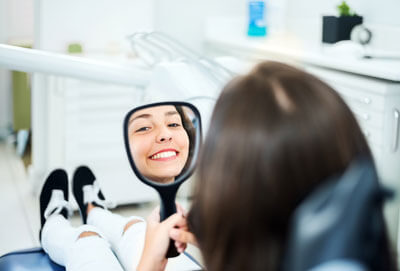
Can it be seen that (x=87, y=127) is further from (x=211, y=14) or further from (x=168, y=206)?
(x=168, y=206)

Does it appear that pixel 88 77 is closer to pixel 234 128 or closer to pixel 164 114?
pixel 164 114

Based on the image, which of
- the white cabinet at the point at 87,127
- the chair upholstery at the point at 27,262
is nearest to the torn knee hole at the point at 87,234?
the chair upholstery at the point at 27,262

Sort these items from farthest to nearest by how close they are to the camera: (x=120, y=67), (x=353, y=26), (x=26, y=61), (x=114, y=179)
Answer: (x=114, y=179) < (x=353, y=26) < (x=120, y=67) < (x=26, y=61)

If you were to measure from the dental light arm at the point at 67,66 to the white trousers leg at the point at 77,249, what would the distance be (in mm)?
297

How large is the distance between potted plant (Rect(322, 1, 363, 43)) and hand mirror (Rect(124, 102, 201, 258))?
1.83m

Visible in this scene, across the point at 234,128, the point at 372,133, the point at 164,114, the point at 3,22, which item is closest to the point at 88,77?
the point at 164,114

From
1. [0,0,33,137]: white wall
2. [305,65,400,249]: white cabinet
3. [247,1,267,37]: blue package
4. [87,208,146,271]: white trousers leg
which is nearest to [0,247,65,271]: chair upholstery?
[87,208,146,271]: white trousers leg

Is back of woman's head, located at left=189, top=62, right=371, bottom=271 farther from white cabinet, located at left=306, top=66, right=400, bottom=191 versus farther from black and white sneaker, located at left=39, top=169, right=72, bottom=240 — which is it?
white cabinet, located at left=306, top=66, right=400, bottom=191

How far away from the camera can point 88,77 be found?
32.5 inches

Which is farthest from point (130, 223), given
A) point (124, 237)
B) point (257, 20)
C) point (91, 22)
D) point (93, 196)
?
point (257, 20)

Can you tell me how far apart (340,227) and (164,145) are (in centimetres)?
31

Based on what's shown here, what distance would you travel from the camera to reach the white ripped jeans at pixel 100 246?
0.86 meters

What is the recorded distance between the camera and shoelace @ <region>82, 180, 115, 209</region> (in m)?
1.31

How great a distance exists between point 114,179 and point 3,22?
170 cm
